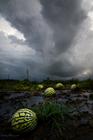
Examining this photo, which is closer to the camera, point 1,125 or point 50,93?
point 1,125

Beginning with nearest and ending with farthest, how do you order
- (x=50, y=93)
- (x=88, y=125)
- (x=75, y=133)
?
(x=75, y=133)
(x=88, y=125)
(x=50, y=93)

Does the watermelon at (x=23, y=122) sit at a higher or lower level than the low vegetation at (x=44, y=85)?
lower

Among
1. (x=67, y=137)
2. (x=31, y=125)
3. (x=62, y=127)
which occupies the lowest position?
(x=67, y=137)

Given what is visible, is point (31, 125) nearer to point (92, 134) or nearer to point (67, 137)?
point (67, 137)

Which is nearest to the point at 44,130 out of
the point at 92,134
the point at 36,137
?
the point at 36,137

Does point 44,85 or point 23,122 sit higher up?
point 44,85

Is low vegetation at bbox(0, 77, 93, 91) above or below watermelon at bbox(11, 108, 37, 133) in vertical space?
above

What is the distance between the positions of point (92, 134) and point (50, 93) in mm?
3303

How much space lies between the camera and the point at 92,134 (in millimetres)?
1823

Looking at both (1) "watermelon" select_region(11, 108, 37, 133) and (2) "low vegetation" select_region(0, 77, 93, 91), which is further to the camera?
(2) "low vegetation" select_region(0, 77, 93, 91)

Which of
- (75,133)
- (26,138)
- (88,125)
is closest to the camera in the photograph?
(26,138)

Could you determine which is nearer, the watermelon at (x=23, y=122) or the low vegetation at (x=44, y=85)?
the watermelon at (x=23, y=122)

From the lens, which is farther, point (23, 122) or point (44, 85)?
point (44, 85)

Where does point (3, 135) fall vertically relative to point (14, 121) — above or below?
below
